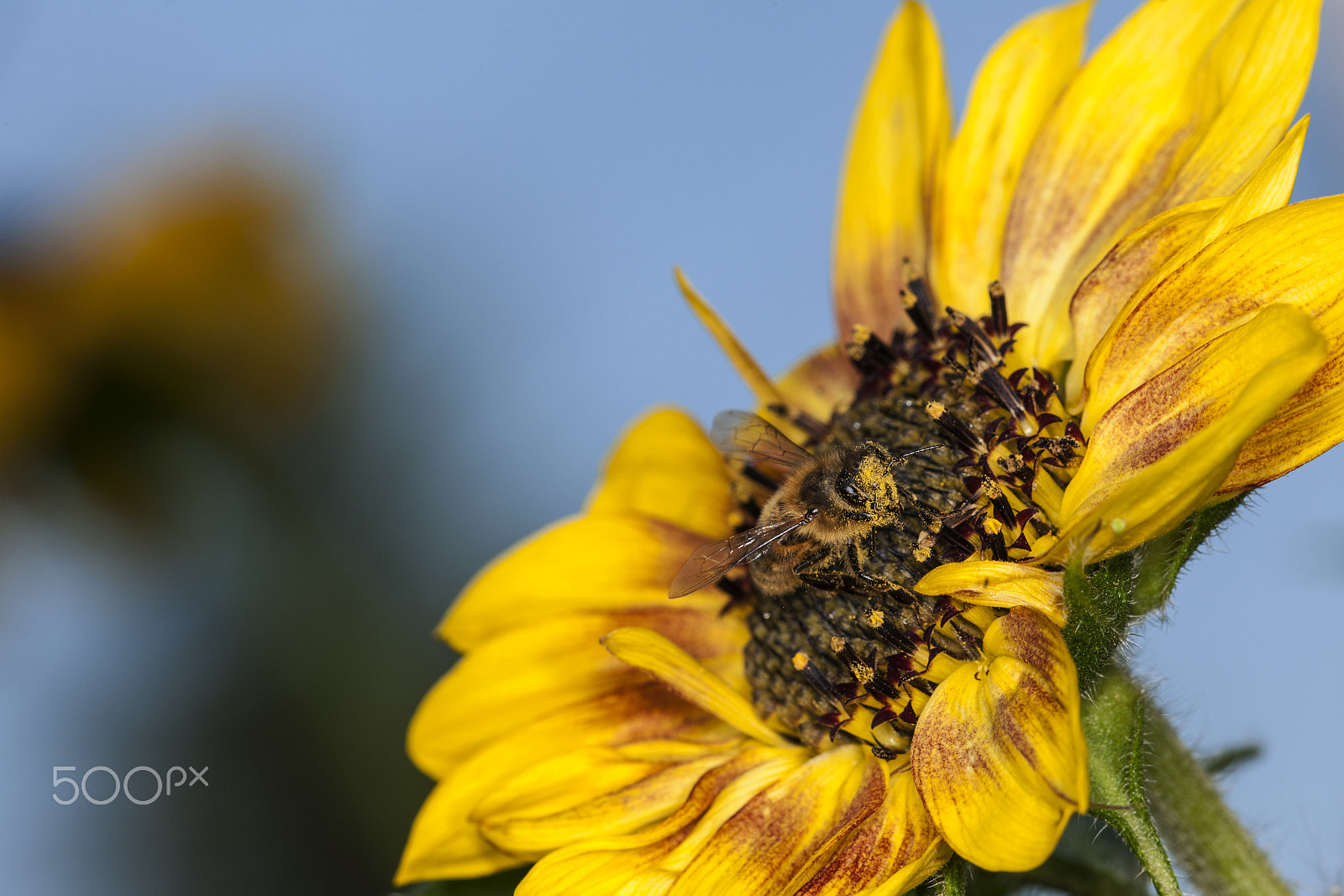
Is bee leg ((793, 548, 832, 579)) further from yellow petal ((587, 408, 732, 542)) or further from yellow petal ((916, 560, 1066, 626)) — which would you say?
yellow petal ((587, 408, 732, 542))

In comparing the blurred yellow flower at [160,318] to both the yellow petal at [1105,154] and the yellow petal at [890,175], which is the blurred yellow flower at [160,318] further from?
the yellow petal at [1105,154]

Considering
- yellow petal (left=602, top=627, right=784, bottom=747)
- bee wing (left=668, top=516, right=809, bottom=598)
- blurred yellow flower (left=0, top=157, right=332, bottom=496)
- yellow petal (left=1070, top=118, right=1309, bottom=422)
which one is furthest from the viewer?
blurred yellow flower (left=0, top=157, right=332, bottom=496)

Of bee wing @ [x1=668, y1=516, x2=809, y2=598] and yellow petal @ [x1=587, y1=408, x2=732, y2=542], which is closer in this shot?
bee wing @ [x1=668, y1=516, x2=809, y2=598]

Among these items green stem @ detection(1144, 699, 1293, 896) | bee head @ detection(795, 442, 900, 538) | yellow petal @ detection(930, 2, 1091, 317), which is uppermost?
yellow petal @ detection(930, 2, 1091, 317)

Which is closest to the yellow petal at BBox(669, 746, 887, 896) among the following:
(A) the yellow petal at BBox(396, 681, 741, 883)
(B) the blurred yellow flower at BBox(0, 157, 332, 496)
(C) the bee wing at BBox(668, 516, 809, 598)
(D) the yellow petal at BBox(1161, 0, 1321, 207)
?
(A) the yellow petal at BBox(396, 681, 741, 883)

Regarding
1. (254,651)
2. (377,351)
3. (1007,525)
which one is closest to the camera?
(1007,525)

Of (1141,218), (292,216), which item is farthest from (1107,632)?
(292,216)

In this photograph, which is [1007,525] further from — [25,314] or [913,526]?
[25,314]

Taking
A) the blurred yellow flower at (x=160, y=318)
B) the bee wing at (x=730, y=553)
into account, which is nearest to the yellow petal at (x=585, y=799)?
the bee wing at (x=730, y=553)
